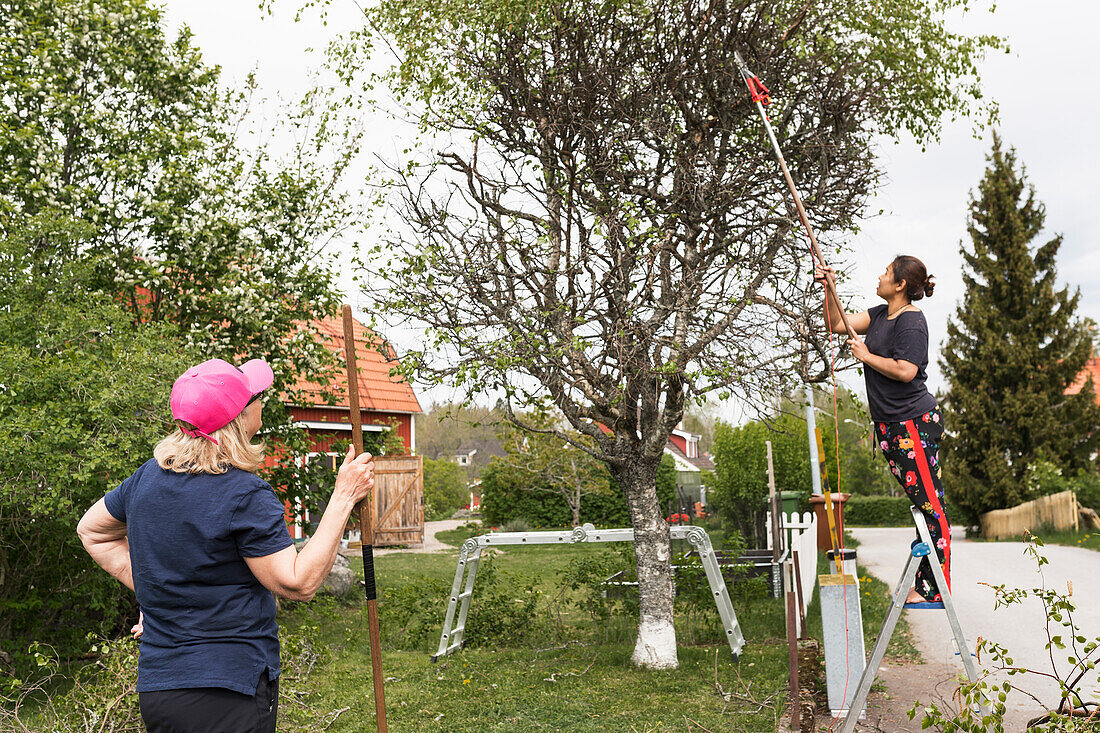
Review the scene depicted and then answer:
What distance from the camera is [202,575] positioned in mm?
2352

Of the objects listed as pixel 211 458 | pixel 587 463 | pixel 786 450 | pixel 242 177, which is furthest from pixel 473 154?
pixel 587 463

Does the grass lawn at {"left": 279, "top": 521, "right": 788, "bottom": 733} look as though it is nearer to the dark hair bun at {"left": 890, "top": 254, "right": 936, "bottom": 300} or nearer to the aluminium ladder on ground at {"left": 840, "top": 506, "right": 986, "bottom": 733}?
the aluminium ladder on ground at {"left": 840, "top": 506, "right": 986, "bottom": 733}

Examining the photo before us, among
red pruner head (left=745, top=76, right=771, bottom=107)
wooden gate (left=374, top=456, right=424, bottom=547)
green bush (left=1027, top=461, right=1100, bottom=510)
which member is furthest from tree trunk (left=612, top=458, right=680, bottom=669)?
green bush (left=1027, top=461, right=1100, bottom=510)

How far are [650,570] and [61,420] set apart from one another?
4.58 metres

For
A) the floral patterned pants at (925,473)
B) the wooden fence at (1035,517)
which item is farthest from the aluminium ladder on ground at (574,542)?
the wooden fence at (1035,517)

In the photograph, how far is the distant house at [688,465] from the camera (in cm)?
2638

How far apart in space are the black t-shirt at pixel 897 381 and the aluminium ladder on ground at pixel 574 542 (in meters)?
3.77

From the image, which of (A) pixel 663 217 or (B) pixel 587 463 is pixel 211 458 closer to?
(A) pixel 663 217

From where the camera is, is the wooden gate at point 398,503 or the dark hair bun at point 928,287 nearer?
the dark hair bun at point 928,287

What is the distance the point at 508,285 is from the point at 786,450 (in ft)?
46.8

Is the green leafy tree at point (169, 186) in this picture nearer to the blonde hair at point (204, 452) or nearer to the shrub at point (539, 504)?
the blonde hair at point (204, 452)

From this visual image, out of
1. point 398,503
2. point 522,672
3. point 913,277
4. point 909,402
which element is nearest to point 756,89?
point 913,277

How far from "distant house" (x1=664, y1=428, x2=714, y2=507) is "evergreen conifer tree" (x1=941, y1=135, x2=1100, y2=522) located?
7.31 m

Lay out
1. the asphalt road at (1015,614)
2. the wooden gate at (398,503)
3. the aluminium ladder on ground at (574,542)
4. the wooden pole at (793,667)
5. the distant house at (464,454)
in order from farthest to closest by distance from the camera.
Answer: the distant house at (464,454), the wooden gate at (398,503), the aluminium ladder on ground at (574,542), the asphalt road at (1015,614), the wooden pole at (793,667)
